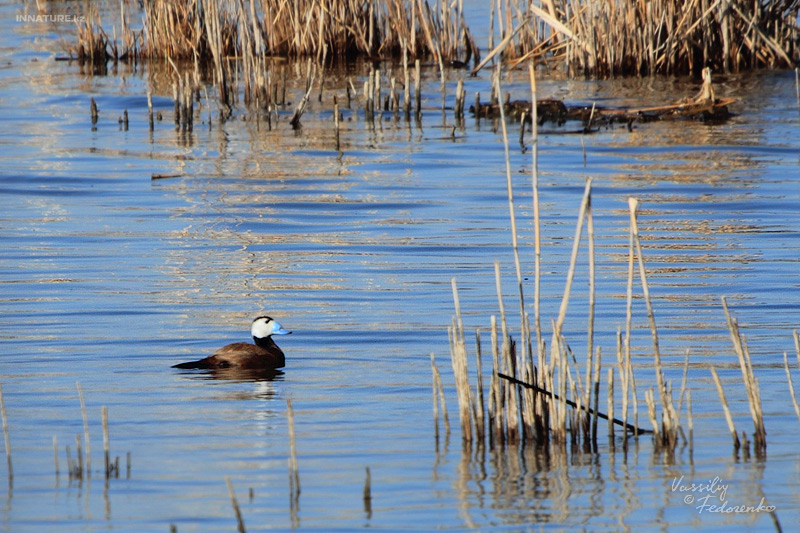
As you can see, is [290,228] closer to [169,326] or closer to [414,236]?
[414,236]

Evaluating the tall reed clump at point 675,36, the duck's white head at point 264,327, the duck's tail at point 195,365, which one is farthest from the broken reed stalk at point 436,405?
the tall reed clump at point 675,36

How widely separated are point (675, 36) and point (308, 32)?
5.67 metres

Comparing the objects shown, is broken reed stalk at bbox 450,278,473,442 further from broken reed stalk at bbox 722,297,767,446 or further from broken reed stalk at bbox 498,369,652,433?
broken reed stalk at bbox 722,297,767,446

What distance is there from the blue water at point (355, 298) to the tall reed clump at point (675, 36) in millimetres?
704

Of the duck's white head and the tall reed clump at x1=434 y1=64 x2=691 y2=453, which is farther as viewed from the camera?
the duck's white head

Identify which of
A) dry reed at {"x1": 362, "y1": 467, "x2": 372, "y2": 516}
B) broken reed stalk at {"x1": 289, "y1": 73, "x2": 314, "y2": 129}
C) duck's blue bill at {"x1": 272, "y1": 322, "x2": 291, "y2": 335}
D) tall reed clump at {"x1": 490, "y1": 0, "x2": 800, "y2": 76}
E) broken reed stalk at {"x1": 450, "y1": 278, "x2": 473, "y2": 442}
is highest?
tall reed clump at {"x1": 490, "y1": 0, "x2": 800, "y2": 76}

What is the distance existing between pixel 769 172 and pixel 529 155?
2.58 m

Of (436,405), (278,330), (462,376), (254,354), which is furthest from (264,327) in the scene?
(462,376)

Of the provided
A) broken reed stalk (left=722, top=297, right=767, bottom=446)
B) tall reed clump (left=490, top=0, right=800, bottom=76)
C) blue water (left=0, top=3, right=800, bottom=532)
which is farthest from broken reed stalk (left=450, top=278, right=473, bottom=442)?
tall reed clump (left=490, top=0, right=800, bottom=76)

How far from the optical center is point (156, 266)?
9266 mm

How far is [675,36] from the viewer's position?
1783 centimetres

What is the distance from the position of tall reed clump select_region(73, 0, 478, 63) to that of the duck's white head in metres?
12.0

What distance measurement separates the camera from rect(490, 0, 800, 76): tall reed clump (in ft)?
57.5

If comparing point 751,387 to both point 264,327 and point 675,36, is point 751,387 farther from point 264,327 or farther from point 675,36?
point 675,36
